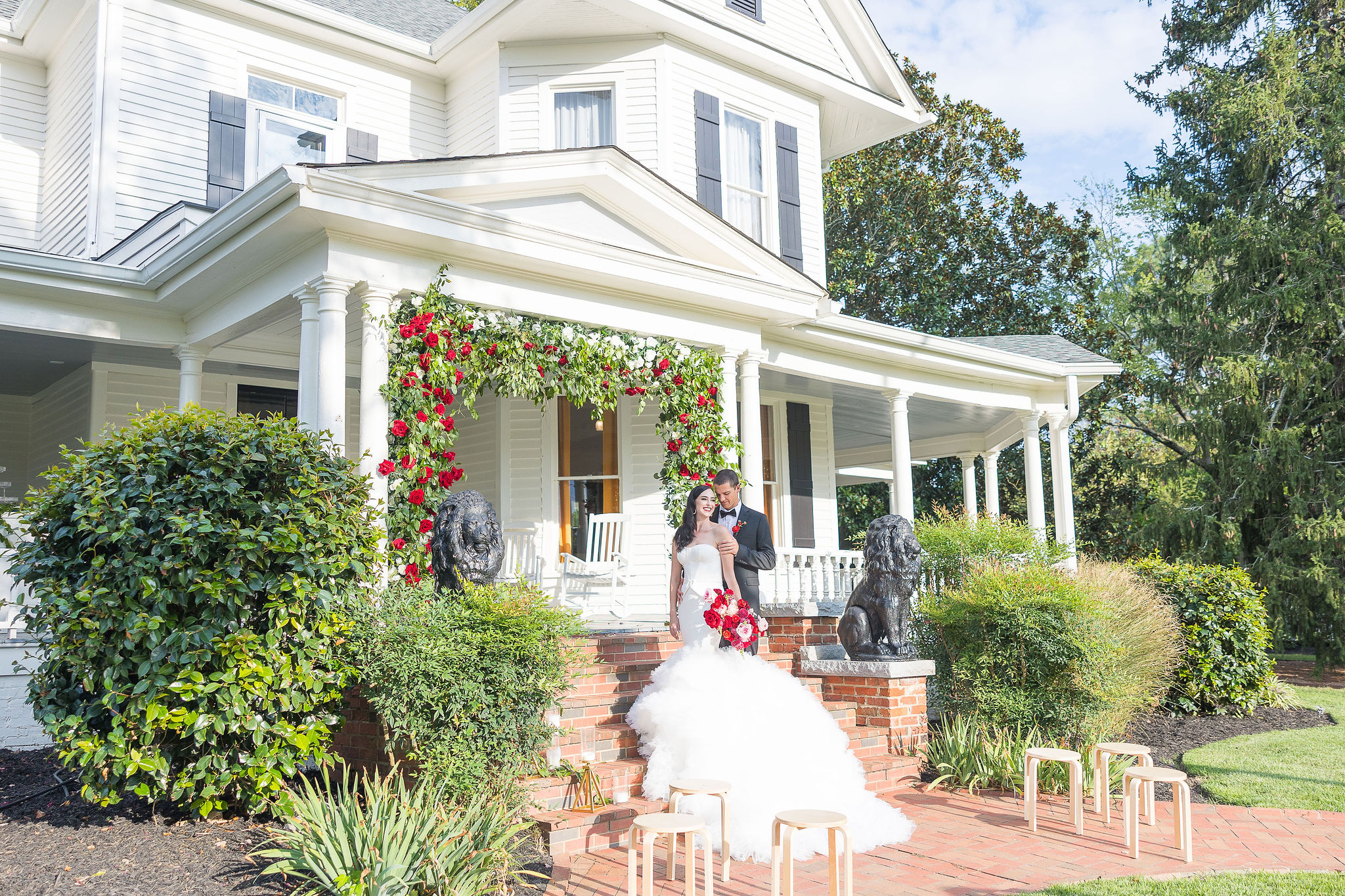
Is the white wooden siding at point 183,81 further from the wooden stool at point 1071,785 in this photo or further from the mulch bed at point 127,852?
the wooden stool at point 1071,785

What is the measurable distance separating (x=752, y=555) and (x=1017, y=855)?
2486mm

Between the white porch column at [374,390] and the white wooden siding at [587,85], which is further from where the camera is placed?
the white wooden siding at [587,85]

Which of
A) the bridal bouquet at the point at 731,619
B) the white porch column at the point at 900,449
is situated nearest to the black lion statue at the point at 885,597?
the bridal bouquet at the point at 731,619

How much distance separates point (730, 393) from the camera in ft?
31.4

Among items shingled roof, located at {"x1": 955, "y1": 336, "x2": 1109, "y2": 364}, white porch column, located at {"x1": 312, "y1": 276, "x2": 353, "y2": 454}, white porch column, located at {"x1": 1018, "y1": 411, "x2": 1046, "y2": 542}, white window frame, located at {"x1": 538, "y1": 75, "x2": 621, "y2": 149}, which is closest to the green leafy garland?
white porch column, located at {"x1": 312, "y1": 276, "x2": 353, "y2": 454}

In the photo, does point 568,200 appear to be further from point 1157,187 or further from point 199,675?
point 1157,187

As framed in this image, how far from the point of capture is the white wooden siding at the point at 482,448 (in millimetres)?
11539

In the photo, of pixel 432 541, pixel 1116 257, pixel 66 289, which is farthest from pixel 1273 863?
pixel 1116 257

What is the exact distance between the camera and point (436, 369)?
743cm

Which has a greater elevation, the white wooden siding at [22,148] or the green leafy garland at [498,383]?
the white wooden siding at [22,148]

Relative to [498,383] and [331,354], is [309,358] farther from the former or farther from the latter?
[498,383]

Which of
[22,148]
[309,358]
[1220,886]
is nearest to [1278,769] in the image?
[1220,886]

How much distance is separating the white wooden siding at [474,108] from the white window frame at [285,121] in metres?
1.40

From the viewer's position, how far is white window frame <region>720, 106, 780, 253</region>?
12.5m
